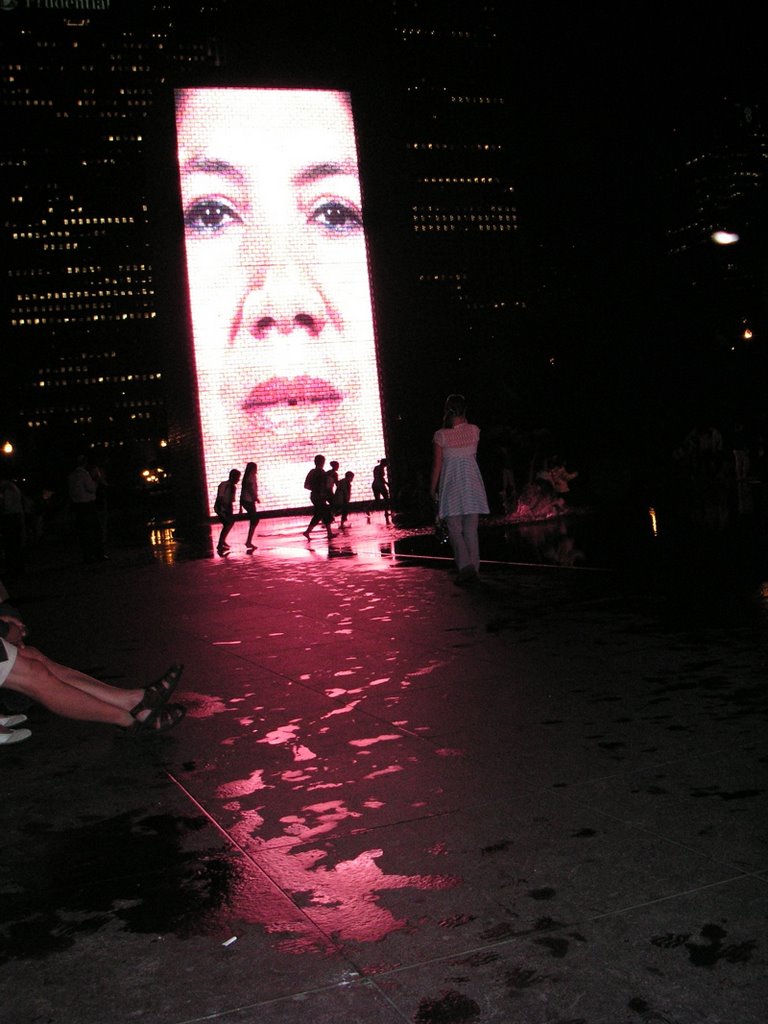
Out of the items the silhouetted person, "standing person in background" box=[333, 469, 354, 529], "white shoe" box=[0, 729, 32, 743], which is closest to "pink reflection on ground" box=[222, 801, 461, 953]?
"white shoe" box=[0, 729, 32, 743]

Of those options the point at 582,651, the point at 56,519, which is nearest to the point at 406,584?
the point at 582,651

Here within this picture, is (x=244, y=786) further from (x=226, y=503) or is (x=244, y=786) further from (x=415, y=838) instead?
(x=226, y=503)

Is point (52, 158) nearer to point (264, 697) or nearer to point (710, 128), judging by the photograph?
point (710, 128)

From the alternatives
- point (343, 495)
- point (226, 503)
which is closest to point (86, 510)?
point (226, 503)

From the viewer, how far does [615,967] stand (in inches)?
88.0

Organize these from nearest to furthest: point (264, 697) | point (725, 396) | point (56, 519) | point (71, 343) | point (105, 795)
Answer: point (105, 795) < point (264, 697) < point (725, 396) < point (56, 519) < point (71, 343)

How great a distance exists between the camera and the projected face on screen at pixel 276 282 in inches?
1101

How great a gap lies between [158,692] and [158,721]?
0.16 meters

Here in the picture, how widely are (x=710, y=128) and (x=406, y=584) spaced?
23.2m

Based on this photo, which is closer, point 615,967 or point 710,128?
point 615,967

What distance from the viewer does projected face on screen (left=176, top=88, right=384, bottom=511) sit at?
27953mm

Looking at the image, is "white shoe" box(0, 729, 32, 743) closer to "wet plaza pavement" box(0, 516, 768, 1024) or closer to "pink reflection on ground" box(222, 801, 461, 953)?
"wet plaza pavement" box(0, 516, 768, 1024)

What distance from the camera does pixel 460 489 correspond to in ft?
31.8

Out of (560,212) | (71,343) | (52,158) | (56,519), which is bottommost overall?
(56,519)
